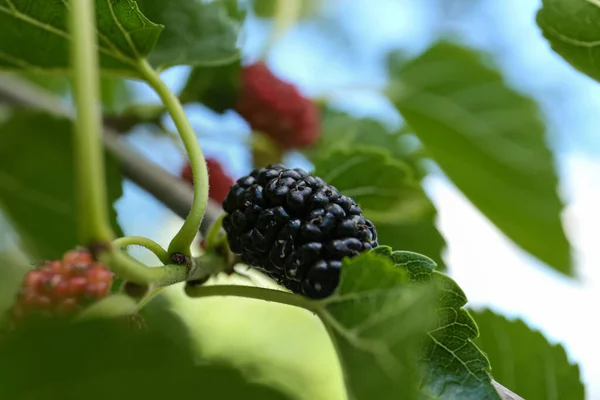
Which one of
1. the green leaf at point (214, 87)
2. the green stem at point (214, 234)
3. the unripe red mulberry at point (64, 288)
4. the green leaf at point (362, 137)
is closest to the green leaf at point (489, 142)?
the green leaf at point (362, 137)

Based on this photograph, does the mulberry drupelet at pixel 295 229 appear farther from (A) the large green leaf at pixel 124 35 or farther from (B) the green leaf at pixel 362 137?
(B) the green leaf at pixel 362 137

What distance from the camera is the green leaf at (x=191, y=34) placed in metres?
0.75

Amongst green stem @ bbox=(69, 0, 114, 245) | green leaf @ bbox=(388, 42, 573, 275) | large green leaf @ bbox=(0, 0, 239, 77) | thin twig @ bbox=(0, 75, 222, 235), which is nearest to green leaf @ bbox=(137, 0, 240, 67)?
large green leaf @ bbox=(0, 0, 239, 77)

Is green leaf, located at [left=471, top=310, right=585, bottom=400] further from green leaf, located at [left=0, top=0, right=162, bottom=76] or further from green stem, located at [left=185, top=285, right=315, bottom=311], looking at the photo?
green leaf, located at [left=0, top=0, right=162, bottom=76]

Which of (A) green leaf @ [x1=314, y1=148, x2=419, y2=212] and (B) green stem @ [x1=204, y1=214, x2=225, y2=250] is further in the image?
(A) green leaf @ [x1=314, y1=148, x2=419, y2=212]

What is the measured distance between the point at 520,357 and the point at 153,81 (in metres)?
0.49

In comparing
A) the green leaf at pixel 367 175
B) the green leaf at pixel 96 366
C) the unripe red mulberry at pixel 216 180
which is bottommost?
the green leaf at pixel 96 366

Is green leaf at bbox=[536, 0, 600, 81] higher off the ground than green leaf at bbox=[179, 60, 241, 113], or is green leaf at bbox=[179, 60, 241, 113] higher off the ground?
green leaf at bbox=[179, 60, 241, 113]

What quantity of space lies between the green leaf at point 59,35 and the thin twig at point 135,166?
0.47 feet

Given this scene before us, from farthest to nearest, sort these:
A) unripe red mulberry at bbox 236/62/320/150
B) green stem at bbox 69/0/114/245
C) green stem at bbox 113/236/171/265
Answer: unripe red mulberry at bbox 236/62/320/150
green stem at bbox 113/236/171/265
green stem at bbox 69/0/114/245

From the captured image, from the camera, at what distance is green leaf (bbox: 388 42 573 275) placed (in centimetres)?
123

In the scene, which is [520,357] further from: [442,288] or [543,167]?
[543,167]

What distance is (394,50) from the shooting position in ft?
5.37

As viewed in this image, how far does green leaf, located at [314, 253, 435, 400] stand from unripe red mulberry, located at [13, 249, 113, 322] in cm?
15
